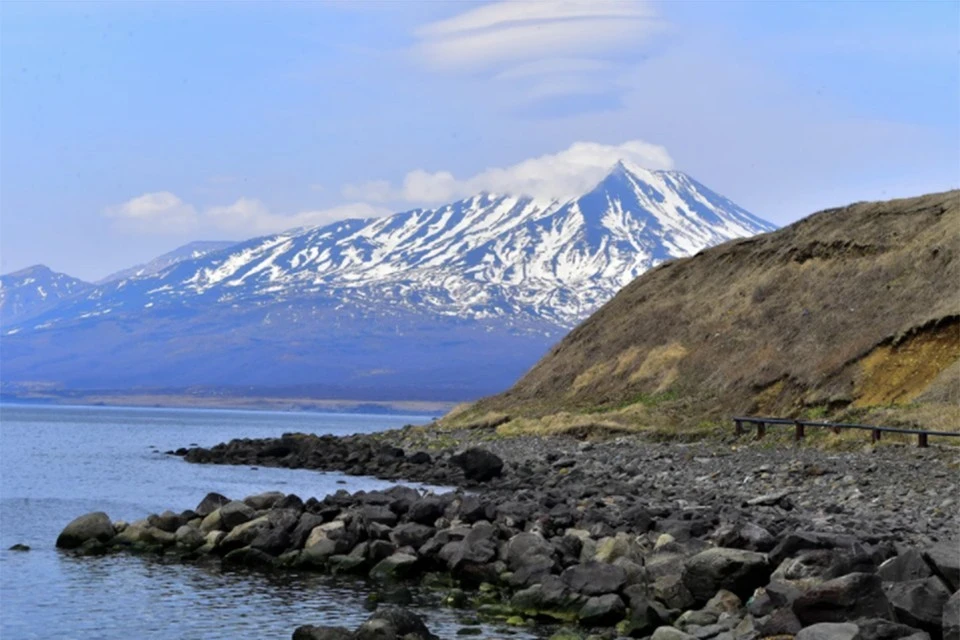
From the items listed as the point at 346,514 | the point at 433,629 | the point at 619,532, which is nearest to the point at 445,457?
the point at 346,514

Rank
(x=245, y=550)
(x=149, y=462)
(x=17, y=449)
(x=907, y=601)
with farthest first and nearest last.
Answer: (x=17, y=449)
(x=149, y=462)
(x=245, y=550)
(x=907, y=601)

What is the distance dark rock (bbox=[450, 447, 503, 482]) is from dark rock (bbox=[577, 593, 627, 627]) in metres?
23.7

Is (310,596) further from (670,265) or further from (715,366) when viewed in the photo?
(670,265)

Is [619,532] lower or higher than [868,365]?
lower

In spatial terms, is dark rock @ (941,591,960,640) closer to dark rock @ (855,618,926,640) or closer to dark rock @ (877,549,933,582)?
dark rock @ (855,618,926,640)

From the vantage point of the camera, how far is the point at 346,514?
28266 mm

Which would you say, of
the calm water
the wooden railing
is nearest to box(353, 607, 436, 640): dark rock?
the calm water

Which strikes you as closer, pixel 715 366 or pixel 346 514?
pixel 346 514

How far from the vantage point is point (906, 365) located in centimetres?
4700

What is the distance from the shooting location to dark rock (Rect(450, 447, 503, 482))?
4450 centimetres

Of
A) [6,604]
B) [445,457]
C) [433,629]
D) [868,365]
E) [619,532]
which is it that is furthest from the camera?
[445,457]

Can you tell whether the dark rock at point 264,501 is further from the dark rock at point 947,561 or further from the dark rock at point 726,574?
the dark rock at point 947,561

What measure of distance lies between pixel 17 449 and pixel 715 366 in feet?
159

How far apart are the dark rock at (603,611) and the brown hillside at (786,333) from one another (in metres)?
19.6
